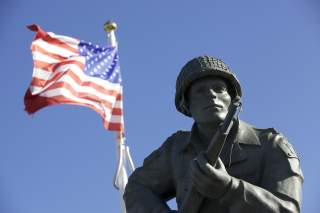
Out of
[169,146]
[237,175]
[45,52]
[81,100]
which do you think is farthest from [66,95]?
[237,175]

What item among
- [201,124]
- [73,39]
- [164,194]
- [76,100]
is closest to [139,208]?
[164,194]

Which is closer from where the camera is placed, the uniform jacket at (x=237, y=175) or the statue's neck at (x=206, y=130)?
the uniform jacket at (x=237, y=175)

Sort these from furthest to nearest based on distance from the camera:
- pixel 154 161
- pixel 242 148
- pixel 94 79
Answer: pixel 94 79
pixel 154 161
pixel 242 148

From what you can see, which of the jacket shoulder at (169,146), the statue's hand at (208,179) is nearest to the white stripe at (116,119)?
the jacket shoulder at (169,146)

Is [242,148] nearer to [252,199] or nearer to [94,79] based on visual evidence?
[252,199]

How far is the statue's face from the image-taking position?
4887 mm

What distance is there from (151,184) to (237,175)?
71cm

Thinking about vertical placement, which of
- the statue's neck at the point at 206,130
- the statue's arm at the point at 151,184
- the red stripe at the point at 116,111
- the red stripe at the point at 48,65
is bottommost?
the red stripe at the point at 116,111

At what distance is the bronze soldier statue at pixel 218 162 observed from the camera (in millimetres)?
4414

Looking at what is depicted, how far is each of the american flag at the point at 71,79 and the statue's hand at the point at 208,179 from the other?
12158 millimetres

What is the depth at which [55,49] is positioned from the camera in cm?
1812

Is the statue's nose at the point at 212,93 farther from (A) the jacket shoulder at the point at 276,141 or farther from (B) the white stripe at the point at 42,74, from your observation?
(B) the white stripe at the point at 42,74

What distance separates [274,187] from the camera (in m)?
4.63

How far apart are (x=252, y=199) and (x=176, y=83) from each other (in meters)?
1.12
